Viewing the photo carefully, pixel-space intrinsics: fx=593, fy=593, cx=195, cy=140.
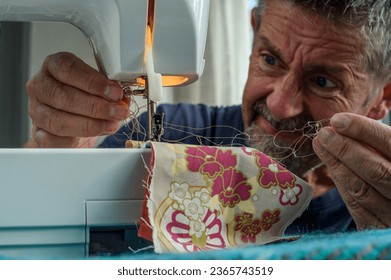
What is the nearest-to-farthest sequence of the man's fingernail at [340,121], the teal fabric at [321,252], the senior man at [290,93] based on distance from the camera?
the teal fabric at [321,252]
the man's fingernail at [340,121]
the senior man at [290,93]

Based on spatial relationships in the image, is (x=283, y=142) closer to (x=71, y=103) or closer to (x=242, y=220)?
(x=71, y=103)

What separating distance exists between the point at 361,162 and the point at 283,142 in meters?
0.48

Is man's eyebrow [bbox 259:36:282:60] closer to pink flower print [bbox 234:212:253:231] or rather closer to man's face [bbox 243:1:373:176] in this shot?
man's face [bbox 243:1:373:176]

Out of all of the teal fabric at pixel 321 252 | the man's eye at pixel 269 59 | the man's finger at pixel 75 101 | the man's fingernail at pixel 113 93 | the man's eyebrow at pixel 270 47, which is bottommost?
the teal fabric at pixel 321 252

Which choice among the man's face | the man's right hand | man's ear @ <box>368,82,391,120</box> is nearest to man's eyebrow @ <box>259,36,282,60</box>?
the man's face

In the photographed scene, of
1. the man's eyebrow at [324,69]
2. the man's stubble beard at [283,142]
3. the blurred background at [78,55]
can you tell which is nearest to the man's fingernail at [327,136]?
the man's stubble beard at [283,142]

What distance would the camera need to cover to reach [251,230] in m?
0.70

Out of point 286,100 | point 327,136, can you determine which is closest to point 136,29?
point 327,136

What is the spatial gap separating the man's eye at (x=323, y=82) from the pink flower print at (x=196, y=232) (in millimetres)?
711

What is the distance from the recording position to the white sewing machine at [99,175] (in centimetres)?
66

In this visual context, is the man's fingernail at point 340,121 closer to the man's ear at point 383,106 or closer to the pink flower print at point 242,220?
the pink flower print at point 242,220
